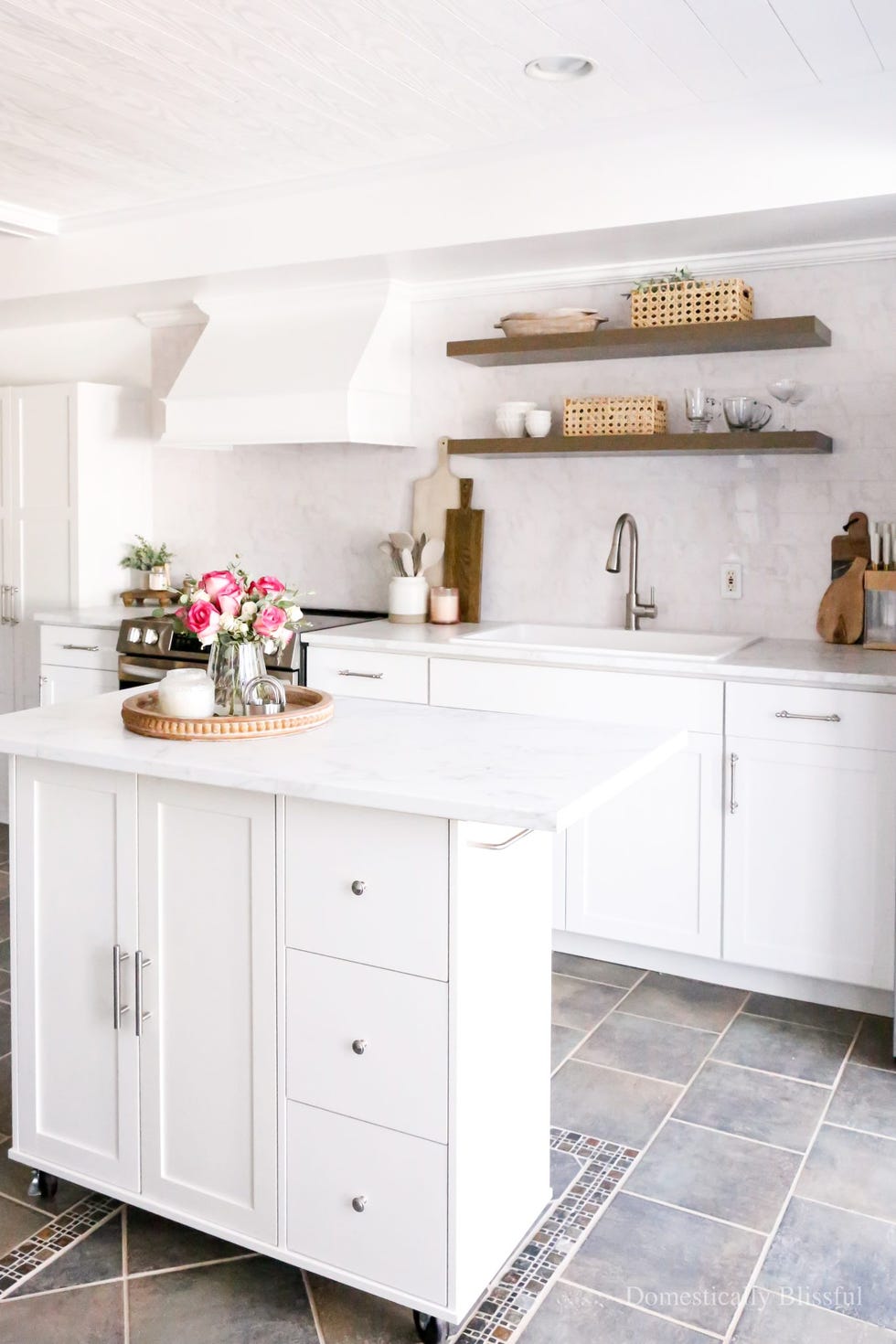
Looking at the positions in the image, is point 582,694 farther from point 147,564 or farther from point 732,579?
point 147,564

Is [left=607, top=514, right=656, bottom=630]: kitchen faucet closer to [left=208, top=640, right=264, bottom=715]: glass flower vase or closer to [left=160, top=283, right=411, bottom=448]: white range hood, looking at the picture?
[left=160, top=283, right=411, bottom=448]: white range hood

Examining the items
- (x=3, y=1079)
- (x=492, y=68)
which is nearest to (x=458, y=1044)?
(x=3, y=1079)

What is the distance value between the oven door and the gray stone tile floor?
163cm

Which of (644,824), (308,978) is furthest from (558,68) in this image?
(308,978)

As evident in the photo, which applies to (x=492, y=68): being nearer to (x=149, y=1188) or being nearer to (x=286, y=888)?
(x=286, y=888)

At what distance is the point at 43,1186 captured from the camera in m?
2.45

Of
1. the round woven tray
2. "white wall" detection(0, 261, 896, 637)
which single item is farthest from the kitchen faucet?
the round woven tray

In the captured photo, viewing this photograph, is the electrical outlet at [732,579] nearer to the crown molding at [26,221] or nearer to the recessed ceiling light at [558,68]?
the recessed ceiling light at [558,68]

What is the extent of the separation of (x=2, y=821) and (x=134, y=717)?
3.25 meters

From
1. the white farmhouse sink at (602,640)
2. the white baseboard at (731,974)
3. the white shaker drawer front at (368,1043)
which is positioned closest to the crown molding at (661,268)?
the white farmhouse sink at (602,640)

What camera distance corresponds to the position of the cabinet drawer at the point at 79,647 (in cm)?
470

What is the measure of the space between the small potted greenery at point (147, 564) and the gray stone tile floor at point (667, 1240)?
2.43m

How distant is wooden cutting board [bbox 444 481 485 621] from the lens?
447cm

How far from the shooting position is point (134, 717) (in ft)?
7.74
